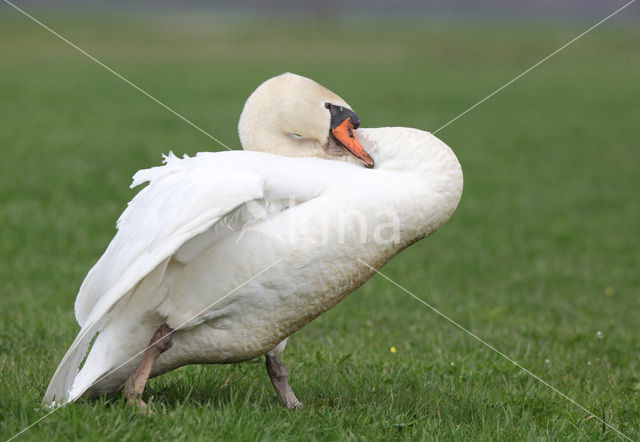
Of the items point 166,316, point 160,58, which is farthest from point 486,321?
point 160,58

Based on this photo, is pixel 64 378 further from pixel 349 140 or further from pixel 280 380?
pixel 349 140

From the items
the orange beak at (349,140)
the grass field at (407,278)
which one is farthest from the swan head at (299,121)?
the grass field at (407,278)

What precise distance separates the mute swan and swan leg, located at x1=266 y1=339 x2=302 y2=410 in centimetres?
23

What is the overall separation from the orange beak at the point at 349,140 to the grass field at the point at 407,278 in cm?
118

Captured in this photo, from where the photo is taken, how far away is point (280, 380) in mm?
4035

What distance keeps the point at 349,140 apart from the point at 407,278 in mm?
4612

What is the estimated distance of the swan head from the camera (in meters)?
3.83

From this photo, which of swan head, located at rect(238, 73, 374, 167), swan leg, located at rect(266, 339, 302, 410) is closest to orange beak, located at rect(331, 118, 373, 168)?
swan head, located at rect(238, 73, 374, 167)

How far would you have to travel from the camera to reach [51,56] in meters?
34.2

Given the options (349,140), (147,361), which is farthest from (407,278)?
(147,361)

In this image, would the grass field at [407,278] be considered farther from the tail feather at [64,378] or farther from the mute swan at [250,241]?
the mute swan at [250,241]

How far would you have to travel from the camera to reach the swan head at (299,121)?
3.83 metres

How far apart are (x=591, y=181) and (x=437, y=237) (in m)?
4.64

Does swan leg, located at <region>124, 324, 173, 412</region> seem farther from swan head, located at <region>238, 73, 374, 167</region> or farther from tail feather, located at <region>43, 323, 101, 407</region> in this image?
swan head, located at <region>238, 73, 374, 167</region>
